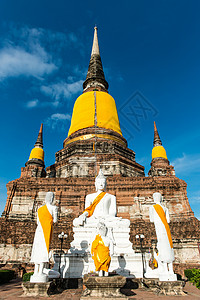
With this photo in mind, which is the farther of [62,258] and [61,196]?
[61,196]

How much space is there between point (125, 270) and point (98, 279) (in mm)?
3254

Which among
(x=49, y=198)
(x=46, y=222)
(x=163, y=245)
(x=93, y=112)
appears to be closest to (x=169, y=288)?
(x=163, y=245)

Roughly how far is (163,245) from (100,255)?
2.25m

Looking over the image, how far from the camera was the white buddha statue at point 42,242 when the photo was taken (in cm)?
586

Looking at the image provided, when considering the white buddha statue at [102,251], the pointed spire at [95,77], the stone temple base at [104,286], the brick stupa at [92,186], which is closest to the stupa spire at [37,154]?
the brick stupa at [92,186]

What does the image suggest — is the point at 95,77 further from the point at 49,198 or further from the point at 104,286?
the point at 104,286

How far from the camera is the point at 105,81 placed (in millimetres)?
31359

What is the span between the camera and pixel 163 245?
638cm

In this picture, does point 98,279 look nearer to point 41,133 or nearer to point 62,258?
point 62,258

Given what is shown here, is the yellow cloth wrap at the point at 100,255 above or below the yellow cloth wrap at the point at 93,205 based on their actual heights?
below

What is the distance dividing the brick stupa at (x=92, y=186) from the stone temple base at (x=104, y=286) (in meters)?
8.12

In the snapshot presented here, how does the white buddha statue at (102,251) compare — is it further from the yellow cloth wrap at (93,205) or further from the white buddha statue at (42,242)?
the yellow cloth wrap at (93,205)

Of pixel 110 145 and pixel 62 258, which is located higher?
pixel 110 145

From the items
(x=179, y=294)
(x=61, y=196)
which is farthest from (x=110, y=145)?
(x=179, y=294)
